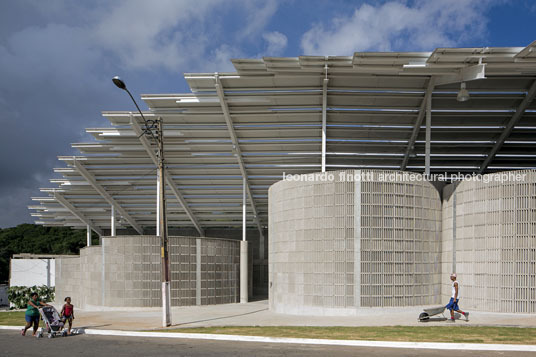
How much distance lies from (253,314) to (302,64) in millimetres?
11359

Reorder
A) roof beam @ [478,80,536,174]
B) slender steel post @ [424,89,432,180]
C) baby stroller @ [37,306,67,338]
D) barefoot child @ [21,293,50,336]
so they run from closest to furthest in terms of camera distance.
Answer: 1. baby stroller @ [37,306,67,338]
2. barefoot child @ [21,293,50,336]
3. slender steel post @ [424,89,432,180]
4. roof beam @ [478,80,536,174]

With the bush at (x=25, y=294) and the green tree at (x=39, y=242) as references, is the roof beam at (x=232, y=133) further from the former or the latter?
the green tree at (x=39, y=242)

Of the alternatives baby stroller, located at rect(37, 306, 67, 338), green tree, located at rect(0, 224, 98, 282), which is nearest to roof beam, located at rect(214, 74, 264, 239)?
baby stroller, located at rect(37, 306, 67, 338)

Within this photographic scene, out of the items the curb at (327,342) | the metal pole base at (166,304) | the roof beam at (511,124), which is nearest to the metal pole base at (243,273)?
the metal pole base at (166,304)

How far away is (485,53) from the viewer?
841 inches

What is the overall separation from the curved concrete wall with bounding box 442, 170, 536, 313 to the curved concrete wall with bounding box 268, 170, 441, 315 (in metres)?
1.38

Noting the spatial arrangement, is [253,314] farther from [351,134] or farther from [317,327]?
[351,134]

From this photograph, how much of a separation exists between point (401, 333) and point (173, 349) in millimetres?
6345

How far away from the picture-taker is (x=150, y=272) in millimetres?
26109

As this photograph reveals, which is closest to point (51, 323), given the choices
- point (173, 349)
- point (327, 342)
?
point (173, 349)

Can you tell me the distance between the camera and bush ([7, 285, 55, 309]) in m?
45.1

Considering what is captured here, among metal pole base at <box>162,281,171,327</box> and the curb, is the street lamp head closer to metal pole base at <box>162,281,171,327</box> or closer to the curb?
metal pole base at <box>162,281,171,327</box>

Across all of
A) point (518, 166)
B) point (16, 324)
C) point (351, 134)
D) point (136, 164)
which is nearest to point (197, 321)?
point (16, 324)

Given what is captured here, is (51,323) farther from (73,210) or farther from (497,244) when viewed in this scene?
(73,210)
